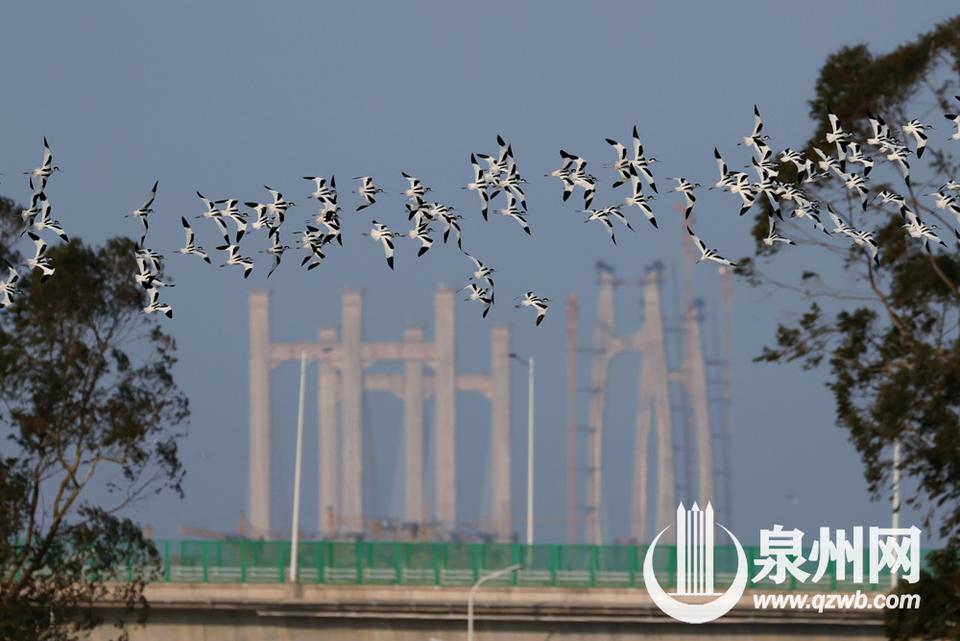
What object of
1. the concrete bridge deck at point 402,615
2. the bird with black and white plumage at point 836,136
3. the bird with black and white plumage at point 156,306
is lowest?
the concrete bridge deck at point 402,615

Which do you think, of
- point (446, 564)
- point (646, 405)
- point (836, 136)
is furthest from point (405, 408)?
point (836, 136)

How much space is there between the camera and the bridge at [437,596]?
120 feet

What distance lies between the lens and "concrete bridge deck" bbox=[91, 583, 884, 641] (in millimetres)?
37000

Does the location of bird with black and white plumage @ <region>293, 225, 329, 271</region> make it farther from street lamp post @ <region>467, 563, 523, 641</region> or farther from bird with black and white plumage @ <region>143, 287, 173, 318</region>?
street lamp post @ <region>467, 563, 523, 641</region>

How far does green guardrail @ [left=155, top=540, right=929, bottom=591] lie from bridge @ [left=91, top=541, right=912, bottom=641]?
0.03m

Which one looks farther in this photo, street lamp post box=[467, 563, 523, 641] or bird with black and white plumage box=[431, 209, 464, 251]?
street lamp post box=[467, 563, 523, 641]

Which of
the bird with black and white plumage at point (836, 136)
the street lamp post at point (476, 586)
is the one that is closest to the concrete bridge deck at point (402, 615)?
the street lamp post at point (476, 586)

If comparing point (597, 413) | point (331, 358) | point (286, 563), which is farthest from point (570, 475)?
point (286, 563)

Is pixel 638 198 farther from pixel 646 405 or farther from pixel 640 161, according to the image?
pixel 646 405

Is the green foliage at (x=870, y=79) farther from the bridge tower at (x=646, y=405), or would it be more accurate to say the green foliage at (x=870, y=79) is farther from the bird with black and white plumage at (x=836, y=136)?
the bridge tower at (x=646, y=405)

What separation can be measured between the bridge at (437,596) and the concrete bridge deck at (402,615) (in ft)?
0.09

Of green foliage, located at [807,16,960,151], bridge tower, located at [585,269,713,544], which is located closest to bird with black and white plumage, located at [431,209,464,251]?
green foliage, located at [807,16,960,151]

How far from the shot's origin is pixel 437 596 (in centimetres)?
3906

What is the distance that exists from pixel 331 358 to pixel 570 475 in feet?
130
